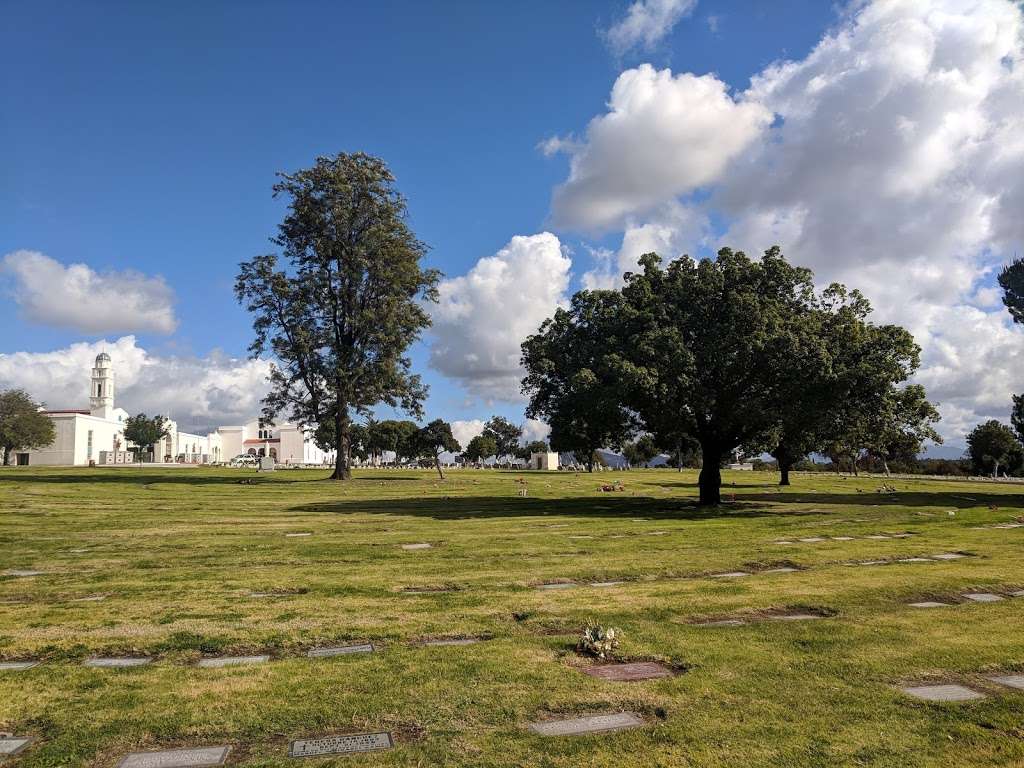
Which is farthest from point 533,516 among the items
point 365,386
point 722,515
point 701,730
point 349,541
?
point 365,386

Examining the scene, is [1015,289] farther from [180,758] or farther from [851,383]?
[180,758]

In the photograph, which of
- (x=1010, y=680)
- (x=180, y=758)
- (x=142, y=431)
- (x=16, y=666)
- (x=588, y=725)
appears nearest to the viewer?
(x=180, y=758)

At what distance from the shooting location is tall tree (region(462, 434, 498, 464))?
167 m

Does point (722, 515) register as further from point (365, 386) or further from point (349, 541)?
point (365, 386)

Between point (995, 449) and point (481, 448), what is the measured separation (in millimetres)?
102257

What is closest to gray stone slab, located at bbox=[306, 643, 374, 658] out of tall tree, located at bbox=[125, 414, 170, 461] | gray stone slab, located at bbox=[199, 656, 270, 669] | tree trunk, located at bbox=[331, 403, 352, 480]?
gray stone slab, located at bbox=[199, 656, 270, 669]

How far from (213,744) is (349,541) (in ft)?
40.6

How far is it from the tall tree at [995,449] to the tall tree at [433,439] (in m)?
101

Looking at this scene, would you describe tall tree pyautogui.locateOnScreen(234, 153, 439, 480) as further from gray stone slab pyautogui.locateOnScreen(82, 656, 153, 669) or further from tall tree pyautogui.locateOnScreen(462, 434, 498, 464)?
tall tree pyautogui.locateOnScreen(462, 434, 498, 464)

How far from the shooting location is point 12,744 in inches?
194

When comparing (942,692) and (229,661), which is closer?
(942,692)

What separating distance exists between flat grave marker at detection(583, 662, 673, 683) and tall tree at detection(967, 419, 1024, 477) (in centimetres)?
11469

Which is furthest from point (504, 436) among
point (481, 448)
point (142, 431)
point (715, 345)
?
point (715, 345)

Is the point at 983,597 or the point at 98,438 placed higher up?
the point at 98,438
